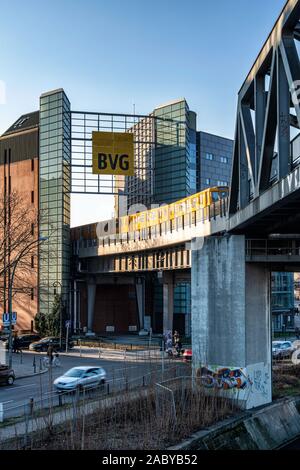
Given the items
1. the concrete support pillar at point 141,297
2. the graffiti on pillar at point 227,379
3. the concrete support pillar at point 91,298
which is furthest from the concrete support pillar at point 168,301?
the graffiti on pillar at point 227,379

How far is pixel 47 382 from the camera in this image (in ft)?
98.9

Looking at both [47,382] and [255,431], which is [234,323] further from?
[47,382]

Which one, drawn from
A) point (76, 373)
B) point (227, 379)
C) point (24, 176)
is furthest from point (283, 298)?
point (227, 379)

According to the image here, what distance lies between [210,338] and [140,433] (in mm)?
7204

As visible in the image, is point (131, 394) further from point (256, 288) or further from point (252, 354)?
point (256, 288)

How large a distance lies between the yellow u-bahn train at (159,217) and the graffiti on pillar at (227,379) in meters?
12.3

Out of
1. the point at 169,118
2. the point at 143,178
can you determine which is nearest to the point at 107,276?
the point at 143,178

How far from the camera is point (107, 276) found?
64.9 metres

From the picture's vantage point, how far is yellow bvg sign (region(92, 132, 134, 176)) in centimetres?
4103

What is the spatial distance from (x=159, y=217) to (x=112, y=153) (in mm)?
8461

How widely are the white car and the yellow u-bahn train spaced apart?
41.3ft

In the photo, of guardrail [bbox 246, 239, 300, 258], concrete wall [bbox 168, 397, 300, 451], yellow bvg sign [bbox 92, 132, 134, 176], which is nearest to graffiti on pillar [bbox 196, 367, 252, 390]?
concrete wall [bbox 168, 397, 300, 451]

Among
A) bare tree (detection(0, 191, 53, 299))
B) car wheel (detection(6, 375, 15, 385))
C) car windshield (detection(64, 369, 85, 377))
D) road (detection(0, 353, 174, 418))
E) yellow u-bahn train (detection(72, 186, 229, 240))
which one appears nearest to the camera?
road (detection(0, 353, 174, 418))

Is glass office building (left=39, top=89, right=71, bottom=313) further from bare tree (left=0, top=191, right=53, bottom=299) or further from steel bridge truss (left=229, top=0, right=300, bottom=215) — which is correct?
steel bridge truss (left=229, top=0, right=300, bottom=215)
